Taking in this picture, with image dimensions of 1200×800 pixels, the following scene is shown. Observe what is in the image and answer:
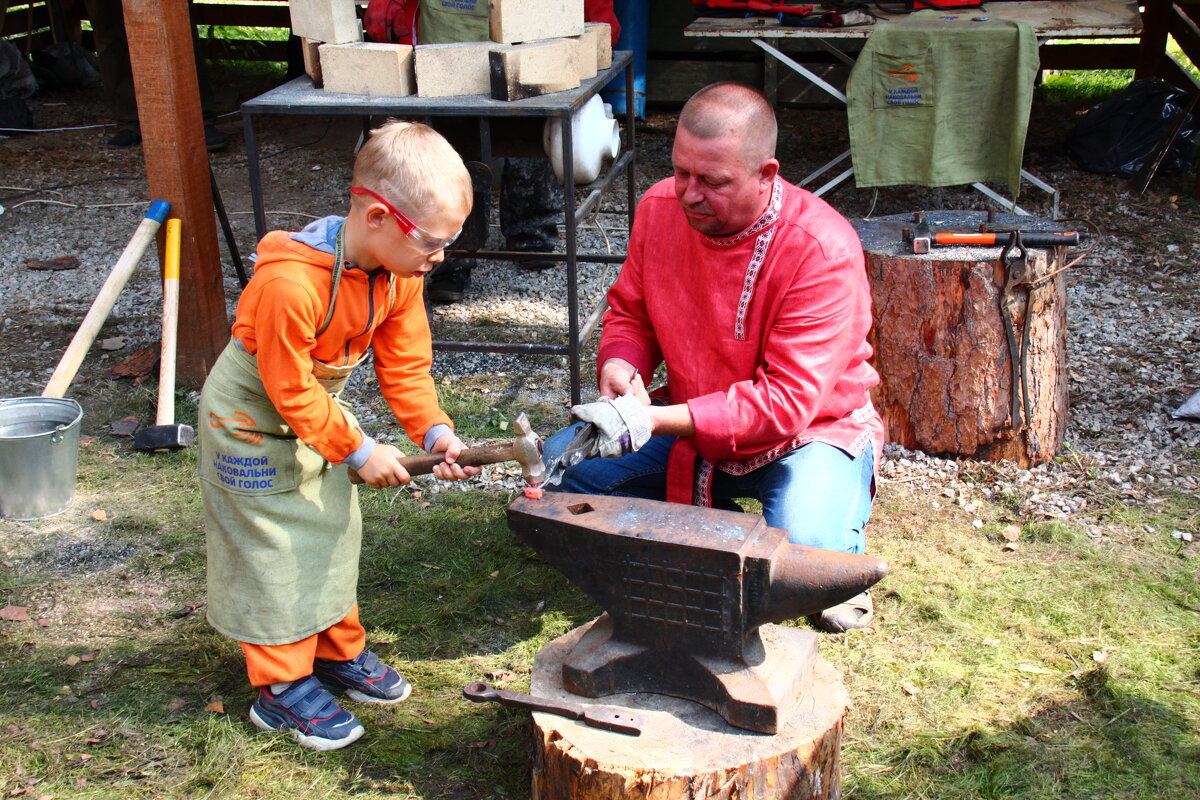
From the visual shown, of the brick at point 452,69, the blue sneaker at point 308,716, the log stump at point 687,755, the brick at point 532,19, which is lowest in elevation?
the blue sneaker at point 308,716

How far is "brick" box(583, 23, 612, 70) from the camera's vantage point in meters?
4.30

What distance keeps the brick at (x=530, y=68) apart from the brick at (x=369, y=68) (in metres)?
0.32

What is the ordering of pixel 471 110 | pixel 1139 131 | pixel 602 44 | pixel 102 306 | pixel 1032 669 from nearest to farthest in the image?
1. pixel 1032 669
2. pixel 471 110
3. pixel 102 306
4. pixel 602 44
5. pixel 1139 131

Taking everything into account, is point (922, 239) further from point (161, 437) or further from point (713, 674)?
point (161, 437)

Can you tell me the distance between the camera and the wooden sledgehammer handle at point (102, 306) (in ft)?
12.5

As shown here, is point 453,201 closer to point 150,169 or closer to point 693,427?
point 693,427

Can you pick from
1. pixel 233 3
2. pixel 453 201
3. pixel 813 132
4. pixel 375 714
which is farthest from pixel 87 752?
pixel 233 3

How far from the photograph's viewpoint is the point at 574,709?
7.06 feet

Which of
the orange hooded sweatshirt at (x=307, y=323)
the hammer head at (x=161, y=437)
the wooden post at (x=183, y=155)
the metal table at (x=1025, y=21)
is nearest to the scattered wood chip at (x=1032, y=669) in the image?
the orange hooded sweatshirt at (x=307, y=323)

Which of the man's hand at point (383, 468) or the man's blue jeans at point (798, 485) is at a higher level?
the man's hand at point (383, 468)

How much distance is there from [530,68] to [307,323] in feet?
6.26

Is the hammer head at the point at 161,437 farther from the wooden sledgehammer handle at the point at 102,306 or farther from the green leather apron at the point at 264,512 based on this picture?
the green leather apron at the point at 264,512

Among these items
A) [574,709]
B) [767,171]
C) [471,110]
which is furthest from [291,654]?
[471,110]

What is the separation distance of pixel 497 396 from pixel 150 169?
1.61m
